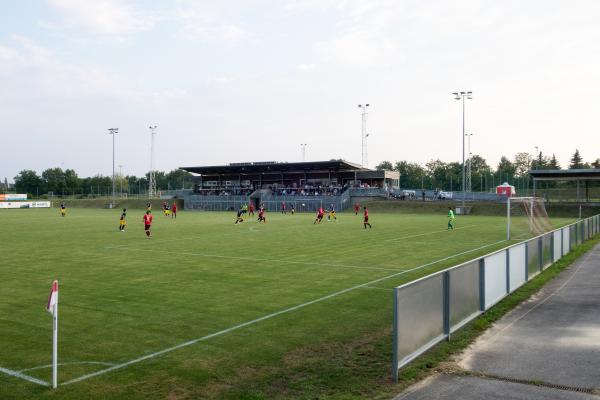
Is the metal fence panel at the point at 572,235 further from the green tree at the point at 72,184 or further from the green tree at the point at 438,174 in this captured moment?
the green tree at the point at 72,184

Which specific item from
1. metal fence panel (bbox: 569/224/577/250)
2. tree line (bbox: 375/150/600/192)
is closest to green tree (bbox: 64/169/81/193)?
tree line (bbox: 375/150/600/192)

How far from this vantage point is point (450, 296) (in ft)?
29.2

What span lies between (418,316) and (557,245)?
1452 centimetres

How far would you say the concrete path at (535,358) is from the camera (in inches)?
263

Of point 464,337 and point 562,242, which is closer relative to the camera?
point 464,337

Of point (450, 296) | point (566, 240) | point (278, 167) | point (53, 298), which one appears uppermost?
point (278, 167)

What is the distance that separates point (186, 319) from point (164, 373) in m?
3.17

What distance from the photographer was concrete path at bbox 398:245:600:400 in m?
6.67

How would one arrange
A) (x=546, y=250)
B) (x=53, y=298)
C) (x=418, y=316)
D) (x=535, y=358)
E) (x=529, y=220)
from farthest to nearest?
(x=529, y=220)
(x=546, y=250)
(x=535, y=358)
(x=418, y=316)
(x=53, y=298)

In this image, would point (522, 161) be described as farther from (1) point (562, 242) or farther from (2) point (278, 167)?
(1) point (562, 242)

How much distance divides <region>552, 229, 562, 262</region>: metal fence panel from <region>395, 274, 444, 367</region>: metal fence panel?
12430 millimetres

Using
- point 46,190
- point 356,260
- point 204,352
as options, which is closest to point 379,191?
point 356,260

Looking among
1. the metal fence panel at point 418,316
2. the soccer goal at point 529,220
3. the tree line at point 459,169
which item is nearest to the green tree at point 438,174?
the tree line at point 459,169

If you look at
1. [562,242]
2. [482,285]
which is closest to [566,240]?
[562,242]
